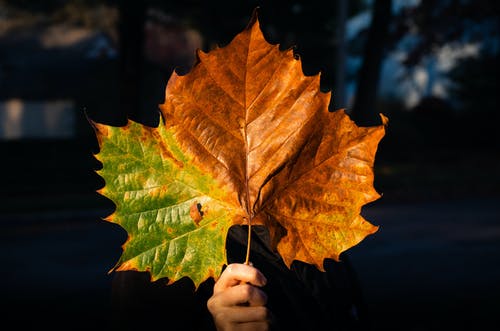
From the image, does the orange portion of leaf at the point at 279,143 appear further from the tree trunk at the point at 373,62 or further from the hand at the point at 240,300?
the tree trunk at the point at 373,62

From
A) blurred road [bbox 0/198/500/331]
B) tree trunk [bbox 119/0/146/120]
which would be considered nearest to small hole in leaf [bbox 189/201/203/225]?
blurred road [bbox 0/198/500/331]

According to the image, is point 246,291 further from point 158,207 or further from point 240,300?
point 158,207

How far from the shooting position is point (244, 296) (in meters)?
1.17

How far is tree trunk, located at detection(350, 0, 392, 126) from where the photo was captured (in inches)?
824

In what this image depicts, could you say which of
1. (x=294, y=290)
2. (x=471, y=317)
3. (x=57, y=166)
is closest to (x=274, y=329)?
(x=294, y=290)

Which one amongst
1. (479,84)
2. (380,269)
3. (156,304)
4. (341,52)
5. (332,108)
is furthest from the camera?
(479,84)

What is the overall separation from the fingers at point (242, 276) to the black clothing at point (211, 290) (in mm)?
481

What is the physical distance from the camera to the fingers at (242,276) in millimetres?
1151

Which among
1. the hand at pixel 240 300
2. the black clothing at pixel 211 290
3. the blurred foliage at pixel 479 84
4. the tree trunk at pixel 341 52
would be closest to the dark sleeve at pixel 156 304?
the black clothing at pixel 211 290

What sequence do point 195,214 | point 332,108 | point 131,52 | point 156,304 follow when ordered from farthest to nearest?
point 332,108
point 131,52
point 156,304
point 195,214

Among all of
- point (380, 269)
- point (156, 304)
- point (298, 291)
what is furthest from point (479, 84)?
point (156, 304)

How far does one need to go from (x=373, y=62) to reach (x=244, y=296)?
67.6 feet

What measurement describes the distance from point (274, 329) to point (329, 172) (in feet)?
1.04

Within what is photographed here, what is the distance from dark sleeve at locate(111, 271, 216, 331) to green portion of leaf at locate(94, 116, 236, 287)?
0.56 m
